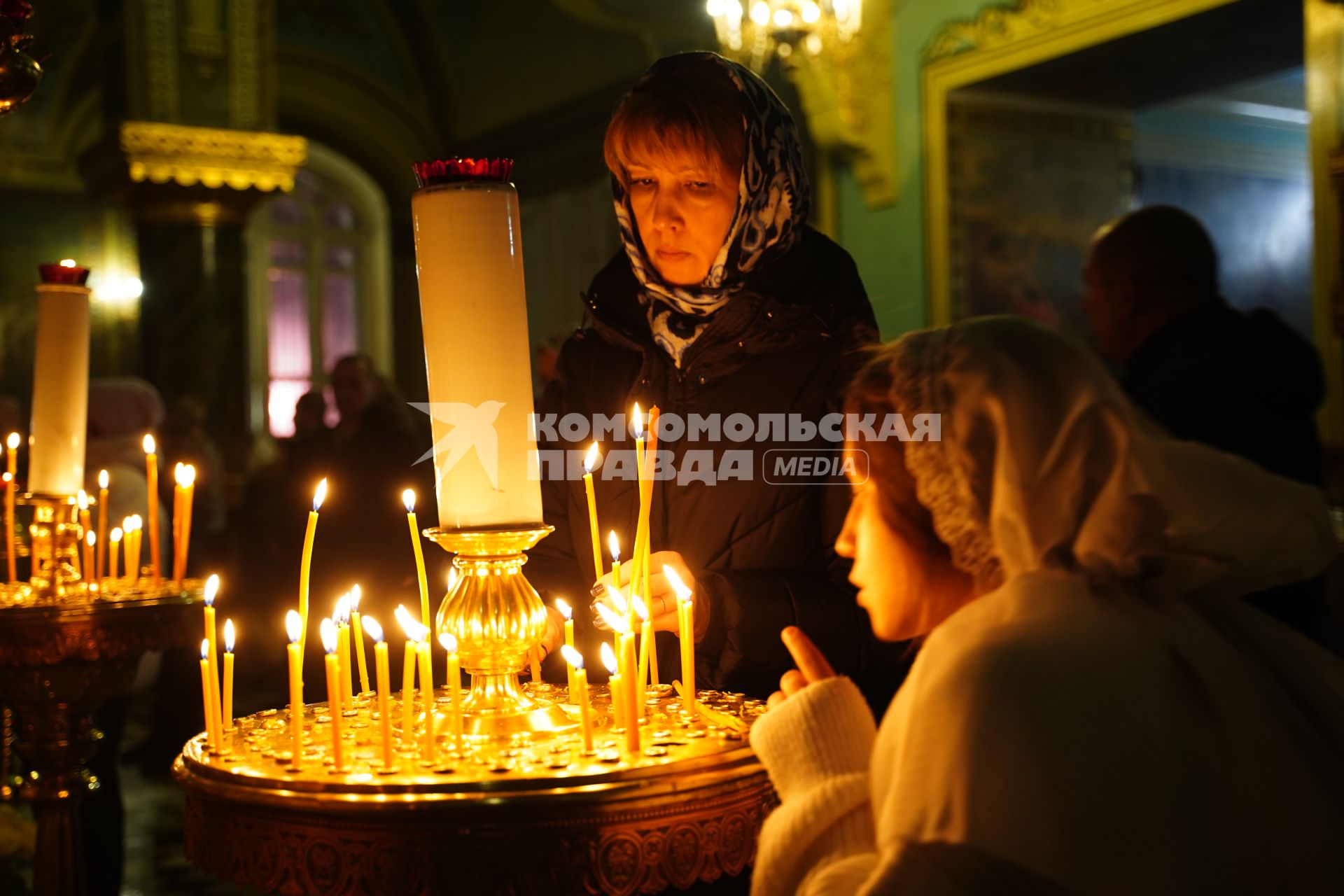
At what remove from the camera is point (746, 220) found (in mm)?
2049

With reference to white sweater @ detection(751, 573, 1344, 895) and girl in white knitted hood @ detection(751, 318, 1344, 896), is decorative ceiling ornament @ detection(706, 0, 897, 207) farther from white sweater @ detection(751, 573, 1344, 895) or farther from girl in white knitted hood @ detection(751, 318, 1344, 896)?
white sweater @ detection(751, 573, 1344, 895)

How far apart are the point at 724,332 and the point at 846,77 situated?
555 centimetres

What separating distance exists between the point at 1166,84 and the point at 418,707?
6524 millimetres

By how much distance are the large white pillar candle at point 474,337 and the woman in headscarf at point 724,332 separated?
18.6 inches

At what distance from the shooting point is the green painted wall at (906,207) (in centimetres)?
729

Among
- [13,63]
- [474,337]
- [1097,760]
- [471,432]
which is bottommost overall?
[1097,760]

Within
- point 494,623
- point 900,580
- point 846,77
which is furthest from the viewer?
point 846,77

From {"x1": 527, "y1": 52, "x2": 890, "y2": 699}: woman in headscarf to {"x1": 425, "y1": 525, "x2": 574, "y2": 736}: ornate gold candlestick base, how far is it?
0.37 metres

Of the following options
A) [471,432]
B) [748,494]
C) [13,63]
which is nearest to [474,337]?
[471,432]

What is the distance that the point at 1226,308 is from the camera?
3.26 m

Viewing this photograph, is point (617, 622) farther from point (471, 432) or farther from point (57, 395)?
point (57, 395)

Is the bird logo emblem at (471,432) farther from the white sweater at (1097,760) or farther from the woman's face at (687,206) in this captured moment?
the woman's face at (687,206)

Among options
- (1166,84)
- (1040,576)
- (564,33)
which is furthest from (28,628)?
(564,33)

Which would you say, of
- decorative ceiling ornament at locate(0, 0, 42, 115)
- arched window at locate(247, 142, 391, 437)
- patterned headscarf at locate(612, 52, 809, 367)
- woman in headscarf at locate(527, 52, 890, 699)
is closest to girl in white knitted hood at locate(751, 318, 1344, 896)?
woman in headscarf at locate(527, 52, 890, 699)
